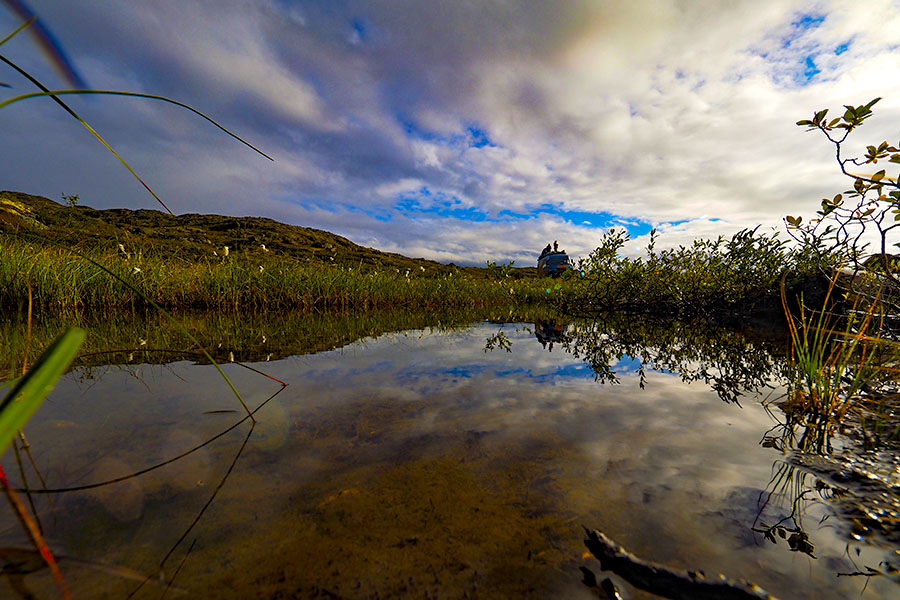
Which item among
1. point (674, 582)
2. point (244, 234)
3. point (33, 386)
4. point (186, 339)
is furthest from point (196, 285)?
point (244, 234)

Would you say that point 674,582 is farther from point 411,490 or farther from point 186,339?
point 186,339

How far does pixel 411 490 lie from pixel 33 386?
3.80 ft

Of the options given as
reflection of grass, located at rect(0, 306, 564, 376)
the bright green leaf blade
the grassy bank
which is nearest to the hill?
the grassy bank

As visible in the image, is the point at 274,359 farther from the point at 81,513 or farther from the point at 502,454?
the point at 502,454

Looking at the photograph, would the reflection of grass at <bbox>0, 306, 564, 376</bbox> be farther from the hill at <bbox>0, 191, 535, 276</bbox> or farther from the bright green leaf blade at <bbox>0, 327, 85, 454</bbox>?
the hill at <bbox>0, 191, 535, 276</bbox>

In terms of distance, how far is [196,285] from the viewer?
908cm

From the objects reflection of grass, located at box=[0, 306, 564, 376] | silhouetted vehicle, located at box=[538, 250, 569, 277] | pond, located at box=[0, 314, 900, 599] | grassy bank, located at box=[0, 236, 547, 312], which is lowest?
reflection of grass, located at box=[0, 306, 564, 376]

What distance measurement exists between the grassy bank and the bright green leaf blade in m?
7.47

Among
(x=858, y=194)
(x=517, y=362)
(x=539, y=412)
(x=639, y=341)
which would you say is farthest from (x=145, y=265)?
(x=858, y=194)

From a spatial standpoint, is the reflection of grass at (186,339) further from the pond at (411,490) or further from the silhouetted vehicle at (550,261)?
the silhouetted vehicle at (550,261)

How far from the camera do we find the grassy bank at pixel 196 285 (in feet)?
23.3

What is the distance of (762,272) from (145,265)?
15.7 metres

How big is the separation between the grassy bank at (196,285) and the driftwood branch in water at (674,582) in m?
8.20

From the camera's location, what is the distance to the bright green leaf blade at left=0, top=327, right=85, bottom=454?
506 mm
